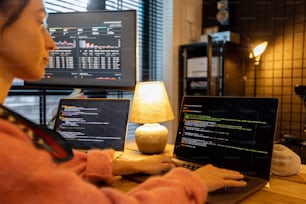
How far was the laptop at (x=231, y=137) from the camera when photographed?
67 cm

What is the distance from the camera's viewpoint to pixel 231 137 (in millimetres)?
745

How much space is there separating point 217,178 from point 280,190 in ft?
0.62

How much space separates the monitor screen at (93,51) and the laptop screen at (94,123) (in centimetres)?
10

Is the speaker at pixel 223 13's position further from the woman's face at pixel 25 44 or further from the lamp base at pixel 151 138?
the woman's face at pixel 25 44

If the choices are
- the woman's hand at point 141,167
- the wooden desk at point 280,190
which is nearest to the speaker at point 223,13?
the wooden desk at point 280,190

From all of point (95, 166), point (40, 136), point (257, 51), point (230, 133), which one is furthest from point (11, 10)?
point (257, 51)

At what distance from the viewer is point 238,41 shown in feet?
7.81

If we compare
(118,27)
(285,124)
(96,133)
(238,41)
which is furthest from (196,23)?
(96,133)

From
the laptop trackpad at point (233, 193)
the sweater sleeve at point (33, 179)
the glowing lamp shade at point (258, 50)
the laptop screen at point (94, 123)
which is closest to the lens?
the sweater sleeve at point (33, 179)

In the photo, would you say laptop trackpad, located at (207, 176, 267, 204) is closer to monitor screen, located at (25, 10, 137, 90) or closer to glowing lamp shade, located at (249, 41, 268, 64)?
monitor screen, located at (25, 10, 137, 90)

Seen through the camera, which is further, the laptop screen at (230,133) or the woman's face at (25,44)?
the laptop screen at (230,133)

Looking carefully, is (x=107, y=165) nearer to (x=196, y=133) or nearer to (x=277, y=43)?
(x=196, y=133)

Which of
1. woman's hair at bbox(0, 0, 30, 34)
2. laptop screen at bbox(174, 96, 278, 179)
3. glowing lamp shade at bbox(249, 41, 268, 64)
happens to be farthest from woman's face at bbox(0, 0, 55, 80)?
glowing lamp shade at bbox(249, 41, 268, 64)

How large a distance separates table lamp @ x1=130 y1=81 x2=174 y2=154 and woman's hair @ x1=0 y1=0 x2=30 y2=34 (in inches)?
27.9
